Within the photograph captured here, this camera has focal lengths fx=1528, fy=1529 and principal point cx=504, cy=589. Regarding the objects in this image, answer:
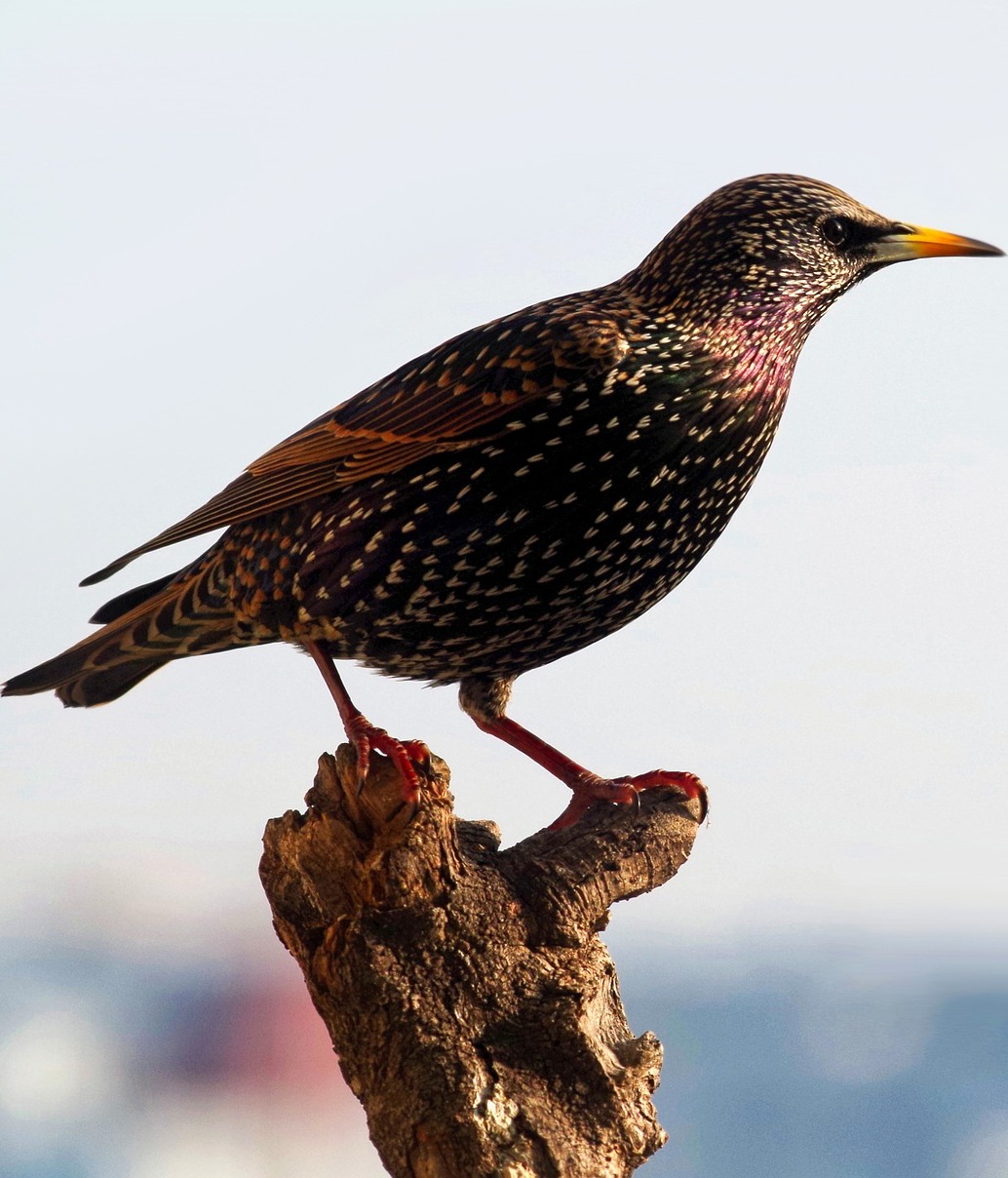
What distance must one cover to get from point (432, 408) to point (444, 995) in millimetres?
1101

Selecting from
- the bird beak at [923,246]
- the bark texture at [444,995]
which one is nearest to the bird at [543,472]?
the bird beak at [923,246]

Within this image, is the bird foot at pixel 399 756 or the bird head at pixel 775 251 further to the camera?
the bird head at pixel 775 251

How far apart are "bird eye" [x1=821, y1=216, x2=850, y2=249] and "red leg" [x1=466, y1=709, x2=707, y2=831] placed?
3.82 feet

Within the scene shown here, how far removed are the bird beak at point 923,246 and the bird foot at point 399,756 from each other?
141cm

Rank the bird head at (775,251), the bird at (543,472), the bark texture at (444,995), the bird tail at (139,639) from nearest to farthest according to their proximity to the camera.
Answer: the bark texture at (444,995), the bird at (543,472), the bird head at (775,251), the bird tail at (139,639)

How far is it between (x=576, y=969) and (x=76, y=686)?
1.39 m

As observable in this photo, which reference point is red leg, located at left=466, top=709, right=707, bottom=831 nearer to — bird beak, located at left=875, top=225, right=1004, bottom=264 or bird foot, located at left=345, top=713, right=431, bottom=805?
bird foot, located at left=345, top=713, right=431, bottom=805

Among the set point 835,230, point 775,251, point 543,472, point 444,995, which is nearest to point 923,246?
point 835,230

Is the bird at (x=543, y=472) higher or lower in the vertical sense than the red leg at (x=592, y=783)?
higher

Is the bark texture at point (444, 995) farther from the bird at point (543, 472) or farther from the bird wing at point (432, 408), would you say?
the bird wing at point (432, 408)

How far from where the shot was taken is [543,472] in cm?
283

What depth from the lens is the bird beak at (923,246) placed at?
312cm

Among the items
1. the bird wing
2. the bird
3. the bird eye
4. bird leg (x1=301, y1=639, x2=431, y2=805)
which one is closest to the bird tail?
the bird

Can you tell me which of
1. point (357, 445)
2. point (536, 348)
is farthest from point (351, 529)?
point (536, 348)
